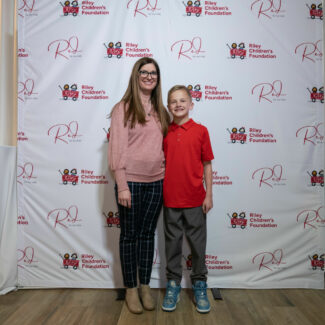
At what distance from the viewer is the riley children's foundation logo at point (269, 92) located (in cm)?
188

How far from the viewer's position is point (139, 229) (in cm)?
165

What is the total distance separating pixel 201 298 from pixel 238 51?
1.55m

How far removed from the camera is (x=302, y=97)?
1.88 meters

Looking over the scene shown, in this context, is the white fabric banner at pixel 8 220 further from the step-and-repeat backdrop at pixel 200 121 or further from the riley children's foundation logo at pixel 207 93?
the riley children's foundation logo at pixel 207 93

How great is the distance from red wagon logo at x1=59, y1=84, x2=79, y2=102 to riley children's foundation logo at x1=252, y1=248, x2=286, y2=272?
1.62 metres

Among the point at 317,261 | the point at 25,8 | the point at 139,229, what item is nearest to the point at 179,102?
the point at 139,229

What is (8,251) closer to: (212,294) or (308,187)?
(212,294)

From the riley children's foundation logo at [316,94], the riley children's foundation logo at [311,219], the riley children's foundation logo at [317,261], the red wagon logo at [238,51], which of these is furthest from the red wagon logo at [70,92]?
the riley children's foundation logo at [317,261]

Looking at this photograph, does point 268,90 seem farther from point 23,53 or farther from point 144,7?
point 23,53

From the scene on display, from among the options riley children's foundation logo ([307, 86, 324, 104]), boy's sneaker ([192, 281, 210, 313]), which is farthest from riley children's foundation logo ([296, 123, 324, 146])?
boy's sneaker ([192, 281, 210, 313])

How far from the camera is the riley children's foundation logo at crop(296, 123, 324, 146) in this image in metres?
1.88

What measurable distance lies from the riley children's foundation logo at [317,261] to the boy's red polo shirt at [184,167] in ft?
2.99

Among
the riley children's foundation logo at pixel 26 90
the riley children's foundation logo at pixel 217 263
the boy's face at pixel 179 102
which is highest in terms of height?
the riley children's foundation logo at pixel 26 90

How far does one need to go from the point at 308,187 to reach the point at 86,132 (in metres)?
1.53
